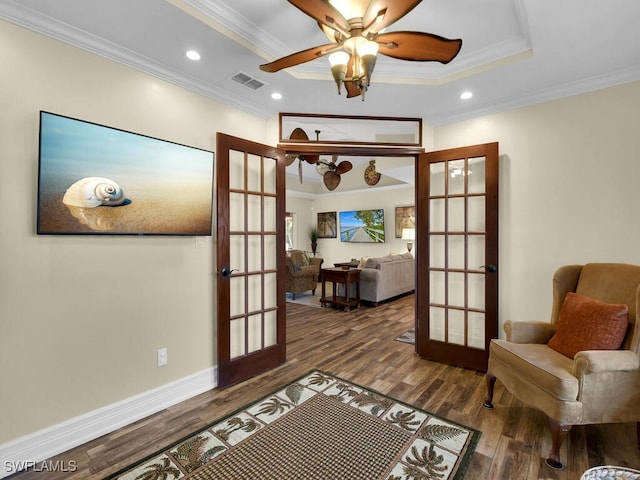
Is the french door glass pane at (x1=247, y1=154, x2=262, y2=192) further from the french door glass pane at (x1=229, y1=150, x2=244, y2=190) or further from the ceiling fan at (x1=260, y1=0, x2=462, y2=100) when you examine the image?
the ceiling fan at (x1=260, y1=0, x2=462, y2=100)

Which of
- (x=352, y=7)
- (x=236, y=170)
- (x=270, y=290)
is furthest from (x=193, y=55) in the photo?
(x=270, y=290)

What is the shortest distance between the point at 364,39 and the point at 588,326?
222cm

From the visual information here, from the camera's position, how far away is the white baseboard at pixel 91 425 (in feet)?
5.56

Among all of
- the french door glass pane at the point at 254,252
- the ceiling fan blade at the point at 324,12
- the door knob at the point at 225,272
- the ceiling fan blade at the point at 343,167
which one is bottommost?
the door knob at the point at 225,272

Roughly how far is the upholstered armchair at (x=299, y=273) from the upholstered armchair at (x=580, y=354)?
419 cm

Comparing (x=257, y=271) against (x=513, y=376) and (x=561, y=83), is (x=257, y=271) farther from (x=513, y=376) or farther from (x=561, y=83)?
(x=561, y=83)

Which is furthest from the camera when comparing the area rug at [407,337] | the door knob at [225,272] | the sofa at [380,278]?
the sofa at [380,278]

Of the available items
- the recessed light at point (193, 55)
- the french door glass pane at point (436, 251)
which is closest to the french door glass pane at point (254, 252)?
the recessed light at point (193, 55)

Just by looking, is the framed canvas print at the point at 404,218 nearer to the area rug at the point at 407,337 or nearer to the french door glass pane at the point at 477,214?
the area rug at the point at 407,337

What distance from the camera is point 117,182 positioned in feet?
6.59

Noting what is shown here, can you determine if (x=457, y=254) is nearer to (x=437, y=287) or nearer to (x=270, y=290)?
(x=437, y=287)

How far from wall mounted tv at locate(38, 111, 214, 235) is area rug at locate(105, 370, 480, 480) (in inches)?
56.9

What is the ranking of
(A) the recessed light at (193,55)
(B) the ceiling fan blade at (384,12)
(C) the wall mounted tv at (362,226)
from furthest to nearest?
(C) the wall mounted tv at (362,226) → (A) the recessed light at (193,55) → (B) the ceiling fan blade at (384,12)

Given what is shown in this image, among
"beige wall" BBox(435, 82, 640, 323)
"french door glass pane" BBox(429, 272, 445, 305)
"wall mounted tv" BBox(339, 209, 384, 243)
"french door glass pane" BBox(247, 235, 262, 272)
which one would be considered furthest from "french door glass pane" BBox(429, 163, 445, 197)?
"wall mounted tv" BBox(339, 209, 384, 243)
